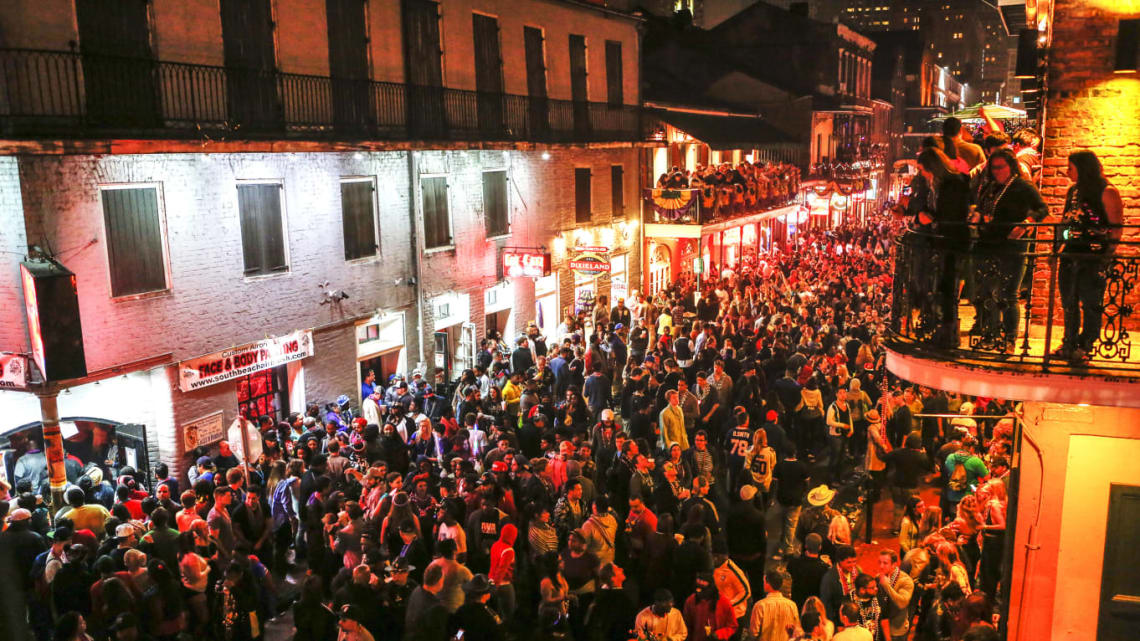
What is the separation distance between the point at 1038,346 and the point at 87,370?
11324 millimetres

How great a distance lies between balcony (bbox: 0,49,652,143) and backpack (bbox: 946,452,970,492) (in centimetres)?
1085

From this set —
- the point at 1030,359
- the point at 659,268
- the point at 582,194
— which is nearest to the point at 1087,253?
the point at 1030,359

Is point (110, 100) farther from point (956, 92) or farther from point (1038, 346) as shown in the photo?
point (956, 92)

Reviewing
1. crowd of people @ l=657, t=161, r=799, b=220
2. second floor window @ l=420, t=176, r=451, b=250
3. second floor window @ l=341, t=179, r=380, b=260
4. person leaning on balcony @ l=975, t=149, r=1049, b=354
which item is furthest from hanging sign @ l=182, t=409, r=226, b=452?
crowd of people @ l=657, t=161, r=799, b=220

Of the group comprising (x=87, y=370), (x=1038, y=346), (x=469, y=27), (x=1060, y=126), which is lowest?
(x=87, y=370)

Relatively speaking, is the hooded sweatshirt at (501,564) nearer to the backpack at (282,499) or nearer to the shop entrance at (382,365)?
the backpack at (282,499)

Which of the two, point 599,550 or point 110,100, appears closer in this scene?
point 599,550

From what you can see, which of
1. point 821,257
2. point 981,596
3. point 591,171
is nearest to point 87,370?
point 981,596

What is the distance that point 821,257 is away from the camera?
3111 cm

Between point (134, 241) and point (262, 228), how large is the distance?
2562mm

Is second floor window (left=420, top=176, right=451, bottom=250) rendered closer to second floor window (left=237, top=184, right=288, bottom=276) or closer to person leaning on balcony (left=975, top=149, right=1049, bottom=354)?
second floor window (left=237, top=184, right=288, bottom=276)

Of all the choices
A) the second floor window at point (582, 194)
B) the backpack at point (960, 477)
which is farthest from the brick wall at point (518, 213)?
the backpack at point (960, 477)

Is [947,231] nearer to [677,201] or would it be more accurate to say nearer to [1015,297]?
[1015,297]

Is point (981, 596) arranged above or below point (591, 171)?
below
